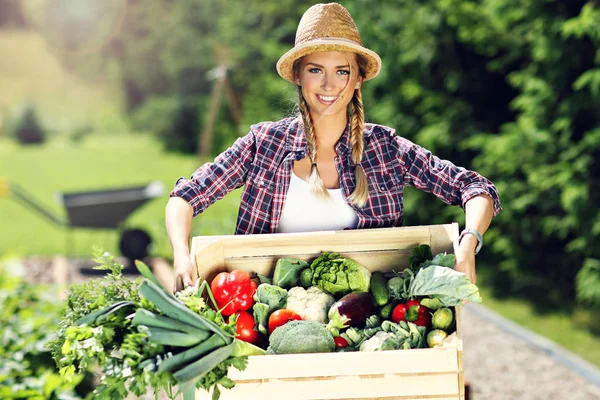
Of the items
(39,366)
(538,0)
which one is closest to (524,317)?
(538,0)

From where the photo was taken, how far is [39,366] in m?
3.06

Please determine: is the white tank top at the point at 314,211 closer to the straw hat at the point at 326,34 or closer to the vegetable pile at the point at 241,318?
the vegetable pile at the point at 241,318

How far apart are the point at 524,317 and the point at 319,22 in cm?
423

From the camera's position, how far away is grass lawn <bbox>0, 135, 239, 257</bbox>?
988cm

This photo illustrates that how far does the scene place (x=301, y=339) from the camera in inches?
73.5

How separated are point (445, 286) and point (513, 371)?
10.2 feet

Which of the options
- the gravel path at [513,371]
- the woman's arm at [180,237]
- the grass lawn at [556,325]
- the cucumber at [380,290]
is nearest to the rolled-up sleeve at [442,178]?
the cucumber at [380,290]

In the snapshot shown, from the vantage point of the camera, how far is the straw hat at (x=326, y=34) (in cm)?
226

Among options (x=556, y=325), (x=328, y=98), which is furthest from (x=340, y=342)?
(x=556, y=325)

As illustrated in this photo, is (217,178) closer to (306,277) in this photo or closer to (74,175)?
(306,277)

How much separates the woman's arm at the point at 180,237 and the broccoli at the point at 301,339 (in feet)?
0.91

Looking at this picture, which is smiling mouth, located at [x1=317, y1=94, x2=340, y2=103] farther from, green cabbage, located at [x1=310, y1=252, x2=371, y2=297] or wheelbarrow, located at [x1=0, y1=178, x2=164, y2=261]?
wheelbarrow, located at [x1=0, y1=178, x2=164, y2=261]

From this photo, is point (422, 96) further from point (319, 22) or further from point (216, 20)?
point (216, 20)

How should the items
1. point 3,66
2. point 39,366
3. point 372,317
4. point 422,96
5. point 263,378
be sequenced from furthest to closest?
point 3,66 < point 422,96 < point 39,366 < point 372,317 < point 263,378
